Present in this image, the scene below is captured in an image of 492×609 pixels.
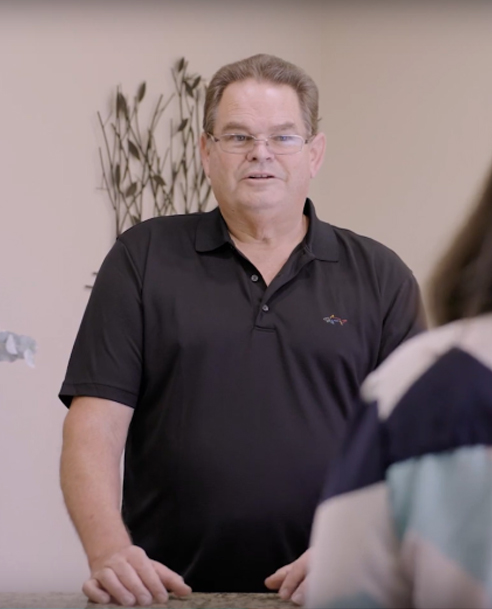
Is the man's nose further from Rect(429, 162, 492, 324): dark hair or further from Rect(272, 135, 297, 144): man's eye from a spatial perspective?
Rect(429, 162, 492, 324): dark hair

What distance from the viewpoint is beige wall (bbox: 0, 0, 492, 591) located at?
10.4 feet

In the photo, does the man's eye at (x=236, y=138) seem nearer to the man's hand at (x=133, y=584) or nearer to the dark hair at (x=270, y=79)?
the dark hair at (x=270, y=79)

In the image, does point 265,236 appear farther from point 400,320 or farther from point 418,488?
point 418,488

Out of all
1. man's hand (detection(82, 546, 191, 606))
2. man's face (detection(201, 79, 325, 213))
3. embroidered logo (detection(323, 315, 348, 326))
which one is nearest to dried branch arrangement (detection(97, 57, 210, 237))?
man's face (detection(201, 79, 325, 213))

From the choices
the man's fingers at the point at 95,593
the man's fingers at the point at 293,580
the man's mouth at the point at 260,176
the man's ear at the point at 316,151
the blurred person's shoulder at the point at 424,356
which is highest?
the blurred person's shoulder at the point at 424,356

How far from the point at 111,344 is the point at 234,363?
0.25 meters

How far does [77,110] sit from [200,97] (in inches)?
22.2

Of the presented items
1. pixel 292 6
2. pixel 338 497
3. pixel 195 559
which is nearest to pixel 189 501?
pixel 195 559

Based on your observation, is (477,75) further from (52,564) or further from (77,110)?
(52,564)

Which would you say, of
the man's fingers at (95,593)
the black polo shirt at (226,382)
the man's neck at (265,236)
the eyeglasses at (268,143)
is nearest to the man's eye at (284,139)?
the eyeglasses at (268,143)

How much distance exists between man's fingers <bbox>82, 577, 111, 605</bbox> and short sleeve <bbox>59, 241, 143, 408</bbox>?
0.52 meters

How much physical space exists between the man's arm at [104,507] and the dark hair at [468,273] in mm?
889

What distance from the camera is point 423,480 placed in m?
0.57

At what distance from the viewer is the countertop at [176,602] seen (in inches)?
52.4
